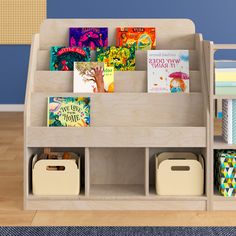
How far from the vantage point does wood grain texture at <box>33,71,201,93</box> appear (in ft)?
8.95

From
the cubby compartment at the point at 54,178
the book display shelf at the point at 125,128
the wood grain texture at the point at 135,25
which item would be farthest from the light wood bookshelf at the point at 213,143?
the cubby compartment at the point at 54,178

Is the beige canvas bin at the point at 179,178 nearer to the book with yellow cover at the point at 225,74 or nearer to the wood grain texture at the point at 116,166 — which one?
the wood grain texture at the point at 116,166

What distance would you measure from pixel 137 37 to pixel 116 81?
0.93 feet

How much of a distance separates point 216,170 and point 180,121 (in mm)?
295

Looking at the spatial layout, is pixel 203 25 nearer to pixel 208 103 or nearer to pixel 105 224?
pixel 208 103

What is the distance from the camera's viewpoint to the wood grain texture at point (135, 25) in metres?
2.85

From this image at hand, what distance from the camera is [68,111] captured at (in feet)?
8.70

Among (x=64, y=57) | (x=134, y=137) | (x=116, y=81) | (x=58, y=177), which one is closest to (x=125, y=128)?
(x=134, y=137)

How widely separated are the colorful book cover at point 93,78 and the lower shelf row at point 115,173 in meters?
0.31

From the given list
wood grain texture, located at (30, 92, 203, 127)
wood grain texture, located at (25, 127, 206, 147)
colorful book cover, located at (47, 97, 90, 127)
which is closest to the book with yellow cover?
wood grain texture, located at (30, 92, 203, 127)

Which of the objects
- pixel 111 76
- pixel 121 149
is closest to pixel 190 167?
pixel 121 149

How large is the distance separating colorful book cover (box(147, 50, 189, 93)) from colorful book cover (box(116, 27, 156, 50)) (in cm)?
14

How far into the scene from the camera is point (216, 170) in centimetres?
270

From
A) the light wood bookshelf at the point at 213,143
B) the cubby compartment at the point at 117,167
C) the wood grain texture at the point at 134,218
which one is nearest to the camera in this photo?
the wood grain texture at the point at 134,218
